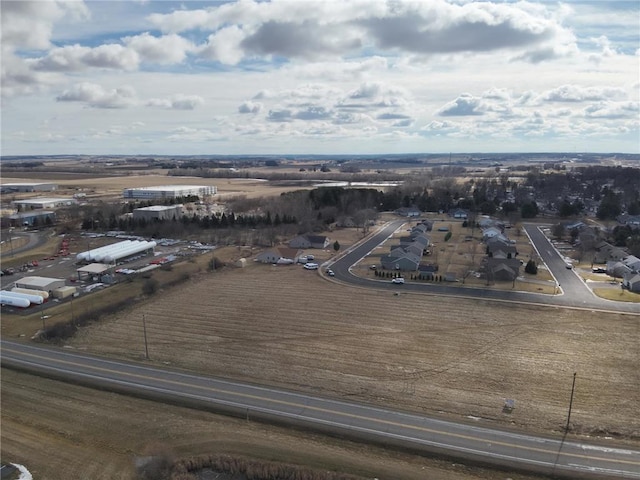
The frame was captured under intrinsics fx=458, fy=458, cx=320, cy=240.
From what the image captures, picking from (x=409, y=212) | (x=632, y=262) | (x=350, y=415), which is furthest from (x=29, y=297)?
(x=409, y=212)

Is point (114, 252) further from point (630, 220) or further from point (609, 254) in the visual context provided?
point (630, 220)

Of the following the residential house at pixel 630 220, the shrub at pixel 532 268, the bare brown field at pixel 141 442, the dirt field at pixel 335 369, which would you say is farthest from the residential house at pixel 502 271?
the residential house at pixel 630 220

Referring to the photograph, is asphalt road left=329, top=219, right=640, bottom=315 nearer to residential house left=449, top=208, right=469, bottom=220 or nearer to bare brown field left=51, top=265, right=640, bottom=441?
bare brown field left=51, top=265, right=640, bottom=441

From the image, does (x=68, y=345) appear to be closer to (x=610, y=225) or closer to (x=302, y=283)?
(x=302, y=283)

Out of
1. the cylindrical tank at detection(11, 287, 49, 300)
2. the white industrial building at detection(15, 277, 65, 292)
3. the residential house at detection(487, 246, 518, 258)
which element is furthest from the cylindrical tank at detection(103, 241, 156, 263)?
the residential house at detection(487, 246, 518, 258)

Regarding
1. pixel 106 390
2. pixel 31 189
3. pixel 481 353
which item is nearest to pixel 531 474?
pixel 481 353

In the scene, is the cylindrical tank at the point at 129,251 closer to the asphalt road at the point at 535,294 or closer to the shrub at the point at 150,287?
the shrub at the point at 150,287
